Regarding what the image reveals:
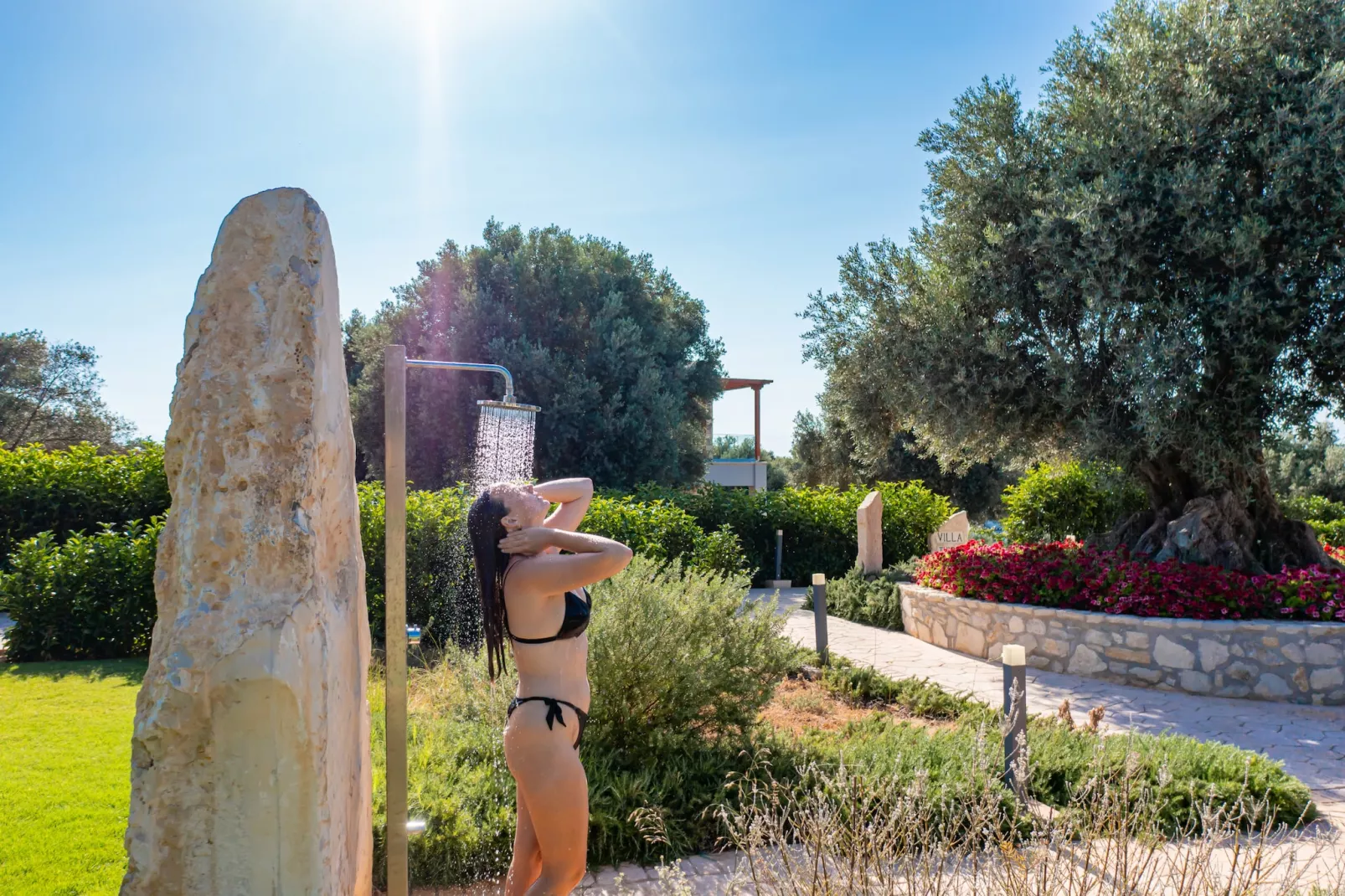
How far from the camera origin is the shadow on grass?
6.75 meters

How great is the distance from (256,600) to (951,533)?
12412 millimetres

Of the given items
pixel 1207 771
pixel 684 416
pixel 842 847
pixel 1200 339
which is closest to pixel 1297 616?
pixel 1200 339

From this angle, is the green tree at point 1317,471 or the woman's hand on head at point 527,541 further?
the green tree at point 1317,471

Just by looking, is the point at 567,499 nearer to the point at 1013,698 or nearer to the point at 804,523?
the point at 1013,698

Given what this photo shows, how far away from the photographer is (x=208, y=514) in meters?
1.98

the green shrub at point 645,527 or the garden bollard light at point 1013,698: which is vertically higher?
the green shrub at point 645,527

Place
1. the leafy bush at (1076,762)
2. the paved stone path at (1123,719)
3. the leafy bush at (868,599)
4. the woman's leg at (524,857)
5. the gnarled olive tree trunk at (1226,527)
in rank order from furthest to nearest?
the leafy bush at (868,599) < the gnarled olive tree trunk at (1226,527) < the leafy bush at (1076,762) < the paved stone path at (1123,719) < the woman's leg at (524,857)

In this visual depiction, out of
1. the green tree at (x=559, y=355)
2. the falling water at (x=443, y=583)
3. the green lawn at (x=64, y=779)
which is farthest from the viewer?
the green tree at (x=559, y=355)

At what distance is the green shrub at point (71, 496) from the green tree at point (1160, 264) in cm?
937

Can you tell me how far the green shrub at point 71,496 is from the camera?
33.3 feet

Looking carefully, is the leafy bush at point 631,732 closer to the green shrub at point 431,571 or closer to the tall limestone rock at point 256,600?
the tall limestone rock at point 256,600

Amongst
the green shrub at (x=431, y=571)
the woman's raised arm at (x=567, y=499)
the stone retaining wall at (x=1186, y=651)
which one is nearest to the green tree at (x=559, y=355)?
the green shrub at (x=431, y=571)

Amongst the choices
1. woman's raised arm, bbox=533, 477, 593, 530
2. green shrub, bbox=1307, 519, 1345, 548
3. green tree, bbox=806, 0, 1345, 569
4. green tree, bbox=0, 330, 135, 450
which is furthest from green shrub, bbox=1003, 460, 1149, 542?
green tree, bbox=0, 330, 135, 450

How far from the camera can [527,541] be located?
2.56 m
